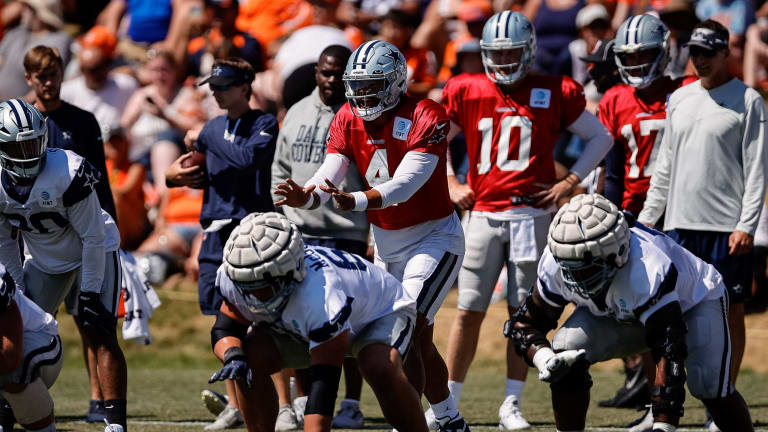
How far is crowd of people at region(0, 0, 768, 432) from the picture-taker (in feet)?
16.9

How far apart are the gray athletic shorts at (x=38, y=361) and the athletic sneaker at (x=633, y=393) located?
3939mm

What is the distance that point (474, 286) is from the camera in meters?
7.15

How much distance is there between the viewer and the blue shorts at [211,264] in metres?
7.15

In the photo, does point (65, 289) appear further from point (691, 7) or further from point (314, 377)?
point (691, 7)

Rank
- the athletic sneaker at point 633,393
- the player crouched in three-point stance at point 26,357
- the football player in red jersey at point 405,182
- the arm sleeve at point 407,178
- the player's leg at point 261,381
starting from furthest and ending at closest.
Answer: the athletic sneaker at point 633,393 → the football player in red jersey at point 405,182 → the arm sleeve at point 407,178 → the player's leg at point 261,381 → the player crouched in three-point stance at point 26,357

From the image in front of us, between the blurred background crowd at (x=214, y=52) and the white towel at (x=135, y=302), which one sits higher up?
the blurred background crowd at (x=214, y=52)

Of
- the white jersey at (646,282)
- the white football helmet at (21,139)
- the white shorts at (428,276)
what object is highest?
the white football helmet at (21,139)

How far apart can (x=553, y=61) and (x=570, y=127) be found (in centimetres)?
385

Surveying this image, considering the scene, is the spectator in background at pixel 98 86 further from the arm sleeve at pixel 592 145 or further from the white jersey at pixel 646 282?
the white jersey at pixel 646 282

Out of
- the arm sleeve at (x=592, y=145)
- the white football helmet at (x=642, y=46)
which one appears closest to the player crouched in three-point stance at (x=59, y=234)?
the arm sleeve at (x=592, y=145)

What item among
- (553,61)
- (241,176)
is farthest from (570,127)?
(553,61)

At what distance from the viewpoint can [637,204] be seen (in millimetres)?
7332

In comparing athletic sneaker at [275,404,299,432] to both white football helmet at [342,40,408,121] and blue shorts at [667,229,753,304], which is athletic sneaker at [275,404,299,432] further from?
blue shorts at [667,229,753,304]

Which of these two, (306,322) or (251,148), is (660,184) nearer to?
(251,148)
